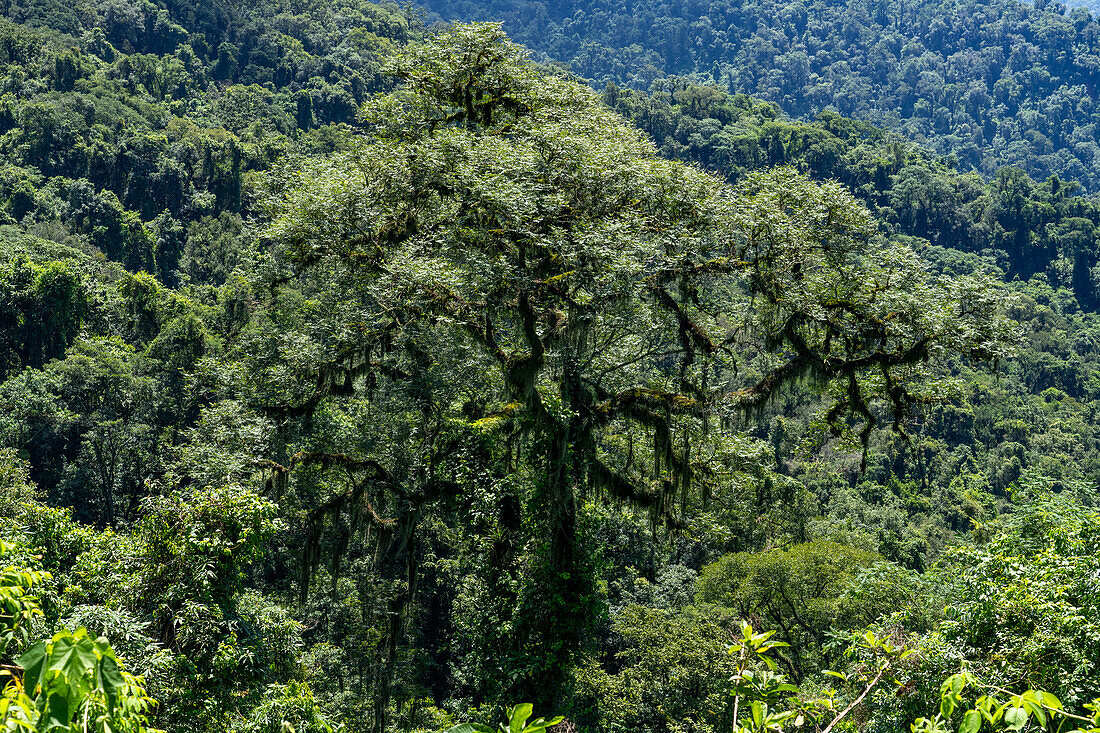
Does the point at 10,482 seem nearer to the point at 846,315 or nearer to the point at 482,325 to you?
the point at 482,325

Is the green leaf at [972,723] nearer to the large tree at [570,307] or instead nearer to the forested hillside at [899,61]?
the large tree at [570,307]

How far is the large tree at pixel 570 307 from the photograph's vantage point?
10.2 meters

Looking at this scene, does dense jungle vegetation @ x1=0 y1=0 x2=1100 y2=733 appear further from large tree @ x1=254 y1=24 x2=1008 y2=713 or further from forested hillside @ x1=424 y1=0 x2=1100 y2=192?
forested hillside @ x1=424 y1=0 x2=1100 y2=192

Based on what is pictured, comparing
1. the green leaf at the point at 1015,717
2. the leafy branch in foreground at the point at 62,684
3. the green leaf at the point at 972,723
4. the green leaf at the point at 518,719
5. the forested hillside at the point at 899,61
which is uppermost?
the forested hillside at the point at 899,61

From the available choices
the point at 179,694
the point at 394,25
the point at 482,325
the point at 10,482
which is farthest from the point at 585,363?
the point at 394,25

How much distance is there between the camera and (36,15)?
234 feet

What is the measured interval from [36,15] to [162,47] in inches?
408

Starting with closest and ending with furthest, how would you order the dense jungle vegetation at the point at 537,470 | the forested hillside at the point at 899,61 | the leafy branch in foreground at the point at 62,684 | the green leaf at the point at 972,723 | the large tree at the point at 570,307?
the leafy branch in foreground at the point at 62,684, the green leaf at the point at 972,723, the dense jungle vegetation at the point at 537,470, the large tree at the point at 570,307, the forested hillside at the point at 899,61

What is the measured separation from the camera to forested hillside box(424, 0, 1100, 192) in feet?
529

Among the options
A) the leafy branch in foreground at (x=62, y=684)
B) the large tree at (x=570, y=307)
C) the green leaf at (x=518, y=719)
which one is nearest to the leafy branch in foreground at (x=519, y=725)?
the green leaf at (x=518, y=719)

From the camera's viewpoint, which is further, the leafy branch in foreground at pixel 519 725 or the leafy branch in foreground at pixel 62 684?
the leafy branch in foreground at pixel 62 684

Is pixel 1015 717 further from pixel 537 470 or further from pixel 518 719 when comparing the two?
pixel 537 470

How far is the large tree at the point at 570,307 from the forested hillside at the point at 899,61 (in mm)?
→ 153608

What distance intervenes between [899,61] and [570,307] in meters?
203
